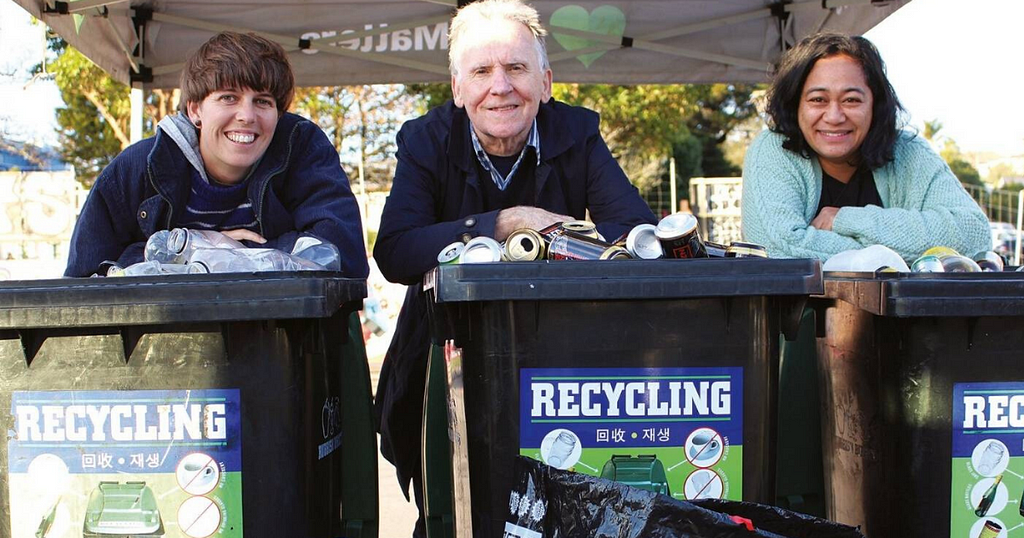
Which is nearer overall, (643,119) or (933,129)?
(643,119)

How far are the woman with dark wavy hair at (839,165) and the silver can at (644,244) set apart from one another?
80 cm

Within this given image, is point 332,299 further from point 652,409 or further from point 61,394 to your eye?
point 652,409

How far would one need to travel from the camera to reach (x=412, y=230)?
9.08 feet

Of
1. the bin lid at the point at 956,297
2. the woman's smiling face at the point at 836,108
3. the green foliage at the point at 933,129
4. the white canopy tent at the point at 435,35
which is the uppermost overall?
the green foliage at the point at 933,129

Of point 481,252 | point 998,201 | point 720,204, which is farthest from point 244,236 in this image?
point 998,201

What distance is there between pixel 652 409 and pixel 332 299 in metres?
0.76

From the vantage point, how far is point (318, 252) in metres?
2.51

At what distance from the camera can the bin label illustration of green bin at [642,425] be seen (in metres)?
2.02

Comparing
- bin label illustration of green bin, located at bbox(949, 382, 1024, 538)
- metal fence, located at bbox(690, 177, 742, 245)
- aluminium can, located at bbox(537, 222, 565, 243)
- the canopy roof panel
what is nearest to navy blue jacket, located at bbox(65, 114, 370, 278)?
aluminium can, located at bbox(537, 222, 565, 243)

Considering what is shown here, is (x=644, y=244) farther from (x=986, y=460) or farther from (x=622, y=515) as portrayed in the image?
(x=986, y=460)

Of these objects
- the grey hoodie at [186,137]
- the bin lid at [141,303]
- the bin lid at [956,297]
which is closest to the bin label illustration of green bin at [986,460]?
the bin lid at [956,297]

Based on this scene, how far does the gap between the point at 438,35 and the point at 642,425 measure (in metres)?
4.27

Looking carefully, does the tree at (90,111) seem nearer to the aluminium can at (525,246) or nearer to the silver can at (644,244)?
the aluminium can at (525,246)

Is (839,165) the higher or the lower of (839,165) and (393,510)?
the higher
